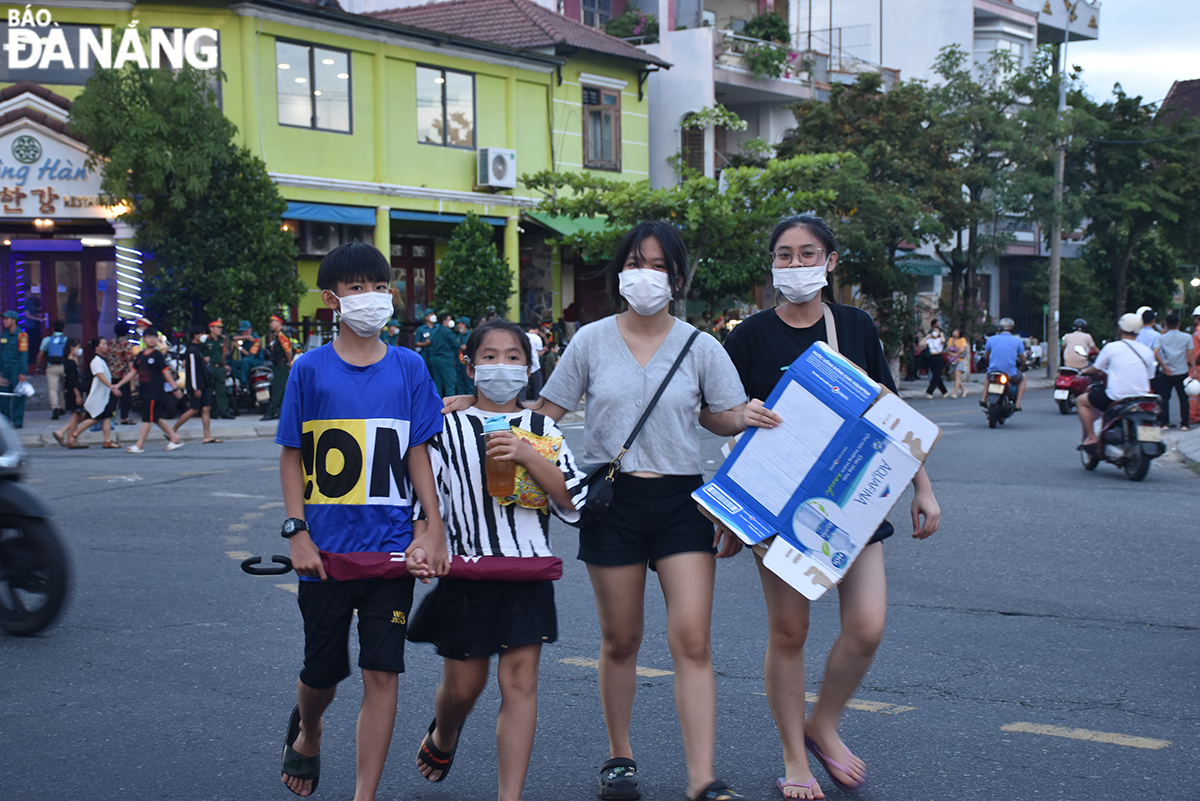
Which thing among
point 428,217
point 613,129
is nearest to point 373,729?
point 428,217

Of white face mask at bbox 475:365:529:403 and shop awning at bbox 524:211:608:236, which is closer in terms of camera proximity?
white face mask at bbox 475:365:529:403

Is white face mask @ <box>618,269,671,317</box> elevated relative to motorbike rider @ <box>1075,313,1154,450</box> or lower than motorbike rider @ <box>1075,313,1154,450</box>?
elevated

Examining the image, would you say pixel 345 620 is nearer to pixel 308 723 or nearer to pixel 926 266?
pixel 308 723

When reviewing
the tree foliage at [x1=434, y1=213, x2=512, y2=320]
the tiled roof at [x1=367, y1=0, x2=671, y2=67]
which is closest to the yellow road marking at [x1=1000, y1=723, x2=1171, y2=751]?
the tree foliage at [x1=434, y1=213, x2=512, y2=320]

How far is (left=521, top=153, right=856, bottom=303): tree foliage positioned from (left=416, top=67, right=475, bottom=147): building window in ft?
6.78

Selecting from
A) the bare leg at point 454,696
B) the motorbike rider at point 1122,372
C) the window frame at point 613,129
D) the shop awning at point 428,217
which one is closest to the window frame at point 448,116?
the shop awning at point 428,217

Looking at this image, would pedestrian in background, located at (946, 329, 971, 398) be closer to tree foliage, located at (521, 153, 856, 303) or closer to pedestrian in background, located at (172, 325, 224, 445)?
tree foliage, located at (521, 153, 856, 303)

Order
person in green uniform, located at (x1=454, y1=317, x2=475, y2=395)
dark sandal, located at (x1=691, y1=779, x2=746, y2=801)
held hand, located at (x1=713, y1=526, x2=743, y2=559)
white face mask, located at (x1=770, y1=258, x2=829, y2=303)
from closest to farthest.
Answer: dark sandal, located at (x1=691, y1=779, x2=746, y2=801)
held hand, located at (x1=713, y1=526, x2=743, y2=559)
white face mask, located at (x1=770, y1=258, x2=829, y2=303)
person in green uniform, located at (x1=454, y1=317, x2=475, y2=395)

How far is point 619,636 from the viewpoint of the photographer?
3932mm

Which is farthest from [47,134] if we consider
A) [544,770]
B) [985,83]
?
[985,83]

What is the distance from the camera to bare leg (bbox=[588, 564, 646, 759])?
12.8 feet

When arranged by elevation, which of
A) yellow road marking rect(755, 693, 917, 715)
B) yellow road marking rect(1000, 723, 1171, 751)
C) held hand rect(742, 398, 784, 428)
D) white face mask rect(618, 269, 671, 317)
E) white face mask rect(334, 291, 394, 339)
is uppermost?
white face mask rect(618, 269, 671, 317)

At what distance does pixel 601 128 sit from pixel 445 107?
16.6 ft

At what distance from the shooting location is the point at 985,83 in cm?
3347
